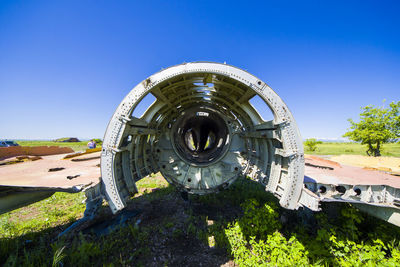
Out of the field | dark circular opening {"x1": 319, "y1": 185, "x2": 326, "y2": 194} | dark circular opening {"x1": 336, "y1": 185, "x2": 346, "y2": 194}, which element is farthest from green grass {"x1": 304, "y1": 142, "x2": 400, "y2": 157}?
dark circular opening {"x1": 319, "y1": 185, "x2": 326, "y2": 194}

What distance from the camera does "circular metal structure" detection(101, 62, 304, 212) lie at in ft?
11.9

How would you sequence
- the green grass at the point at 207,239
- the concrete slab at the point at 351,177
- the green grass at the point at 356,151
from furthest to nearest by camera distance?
the green grass at the point at 356,151, the concrete slab at the point at 351,177, the green grass at the point at 207,239

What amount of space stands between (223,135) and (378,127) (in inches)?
1037

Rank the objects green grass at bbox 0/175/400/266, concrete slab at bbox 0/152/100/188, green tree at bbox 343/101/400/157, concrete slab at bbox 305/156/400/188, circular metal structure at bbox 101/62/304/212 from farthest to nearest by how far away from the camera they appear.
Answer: green tree at bbox 343/101/400/157
concrete slab at bbox 305/156/400/188
circular metal structure at bbox 101/62/304/212
green grass at bbox 0/175/400/266
concrete slab at bbox 0/152/100/188

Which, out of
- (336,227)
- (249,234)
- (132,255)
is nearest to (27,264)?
(132,255)

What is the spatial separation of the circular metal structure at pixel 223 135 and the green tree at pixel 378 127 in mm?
25132

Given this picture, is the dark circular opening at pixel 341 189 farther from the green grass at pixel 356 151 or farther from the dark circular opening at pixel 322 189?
the green grass at pixel 356 151

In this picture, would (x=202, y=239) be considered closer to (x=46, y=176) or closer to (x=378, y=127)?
(x=46, y=176)

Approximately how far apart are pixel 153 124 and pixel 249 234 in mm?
5143

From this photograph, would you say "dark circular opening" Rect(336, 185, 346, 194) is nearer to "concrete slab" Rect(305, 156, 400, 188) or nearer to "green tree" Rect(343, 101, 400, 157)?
"concrete slab" Rect(305, 156, 400, 188)

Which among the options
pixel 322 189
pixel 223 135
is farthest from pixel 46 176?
pixel 322 189

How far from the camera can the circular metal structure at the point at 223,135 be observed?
3639 millimetres

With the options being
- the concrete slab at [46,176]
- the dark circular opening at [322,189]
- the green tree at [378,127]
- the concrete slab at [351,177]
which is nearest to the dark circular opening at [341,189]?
the concrete slab at [351,177]

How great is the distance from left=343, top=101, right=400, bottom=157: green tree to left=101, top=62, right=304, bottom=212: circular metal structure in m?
25.1
